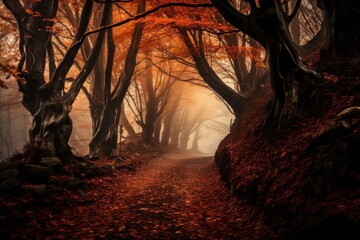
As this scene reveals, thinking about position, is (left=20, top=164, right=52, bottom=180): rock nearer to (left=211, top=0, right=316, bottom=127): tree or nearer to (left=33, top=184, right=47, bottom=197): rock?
(left=33, top=184, right=47, bottom=197): rock

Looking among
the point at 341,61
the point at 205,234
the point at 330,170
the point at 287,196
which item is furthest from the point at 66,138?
the point at 341,61

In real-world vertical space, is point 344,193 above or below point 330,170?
below

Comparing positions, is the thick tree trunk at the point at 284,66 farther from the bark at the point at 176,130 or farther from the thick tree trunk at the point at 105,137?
the bark at the point at 176,130

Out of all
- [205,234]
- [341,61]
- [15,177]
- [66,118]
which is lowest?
[205,234]

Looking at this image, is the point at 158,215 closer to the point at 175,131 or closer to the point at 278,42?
the point at 278,42

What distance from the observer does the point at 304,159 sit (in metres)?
5.09

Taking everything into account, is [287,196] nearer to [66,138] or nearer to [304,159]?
[304,159]

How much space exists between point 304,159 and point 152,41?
13147 millimetres

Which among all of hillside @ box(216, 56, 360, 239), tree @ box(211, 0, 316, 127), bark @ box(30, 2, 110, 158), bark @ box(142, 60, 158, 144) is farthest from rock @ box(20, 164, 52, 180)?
bark @ box(142, 60, 158, 144)

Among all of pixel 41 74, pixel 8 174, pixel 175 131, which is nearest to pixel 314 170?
pixel 8 174

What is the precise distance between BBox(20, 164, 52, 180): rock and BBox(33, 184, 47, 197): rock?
0.61 m

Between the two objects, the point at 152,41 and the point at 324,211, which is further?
the point at 152,41

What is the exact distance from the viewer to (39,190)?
5.70m

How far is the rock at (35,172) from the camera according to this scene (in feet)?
20.9
